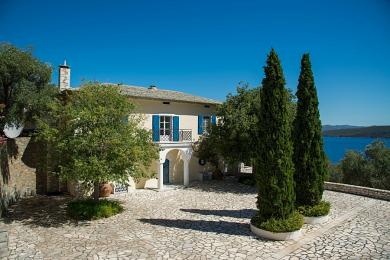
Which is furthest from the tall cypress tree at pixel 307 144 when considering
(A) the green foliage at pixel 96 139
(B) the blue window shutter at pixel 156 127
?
(B) the blue window shutter at pixel 156 127

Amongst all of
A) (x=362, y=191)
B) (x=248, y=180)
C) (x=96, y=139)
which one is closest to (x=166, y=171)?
(x=248, y=180)

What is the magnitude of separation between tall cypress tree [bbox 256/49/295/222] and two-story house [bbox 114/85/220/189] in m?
9.83

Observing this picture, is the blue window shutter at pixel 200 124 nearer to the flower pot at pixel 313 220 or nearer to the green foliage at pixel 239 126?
the green foliage at pixel 239 126

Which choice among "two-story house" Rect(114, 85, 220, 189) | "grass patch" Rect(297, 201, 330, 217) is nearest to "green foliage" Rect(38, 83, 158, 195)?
"two-story house" Rect(114, 85, 220, 189)

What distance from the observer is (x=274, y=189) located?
37.3ft

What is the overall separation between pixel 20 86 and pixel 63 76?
2.95 metres

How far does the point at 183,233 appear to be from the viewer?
38.5 feet

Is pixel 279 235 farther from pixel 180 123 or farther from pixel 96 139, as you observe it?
pixel 180 123

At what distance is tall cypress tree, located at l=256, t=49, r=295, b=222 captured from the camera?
1151 centimetres

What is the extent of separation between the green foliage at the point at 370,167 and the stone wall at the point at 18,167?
29583 millimetres

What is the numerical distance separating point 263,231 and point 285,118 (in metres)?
4.63

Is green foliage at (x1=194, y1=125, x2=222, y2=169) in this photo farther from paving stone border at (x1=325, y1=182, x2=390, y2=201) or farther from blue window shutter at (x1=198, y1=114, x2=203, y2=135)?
paving stone border at (x1=325, y1=182, x2=390, y2=201)

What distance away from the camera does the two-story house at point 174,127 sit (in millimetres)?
20500

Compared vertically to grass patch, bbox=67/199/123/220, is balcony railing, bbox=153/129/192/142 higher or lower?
higher
